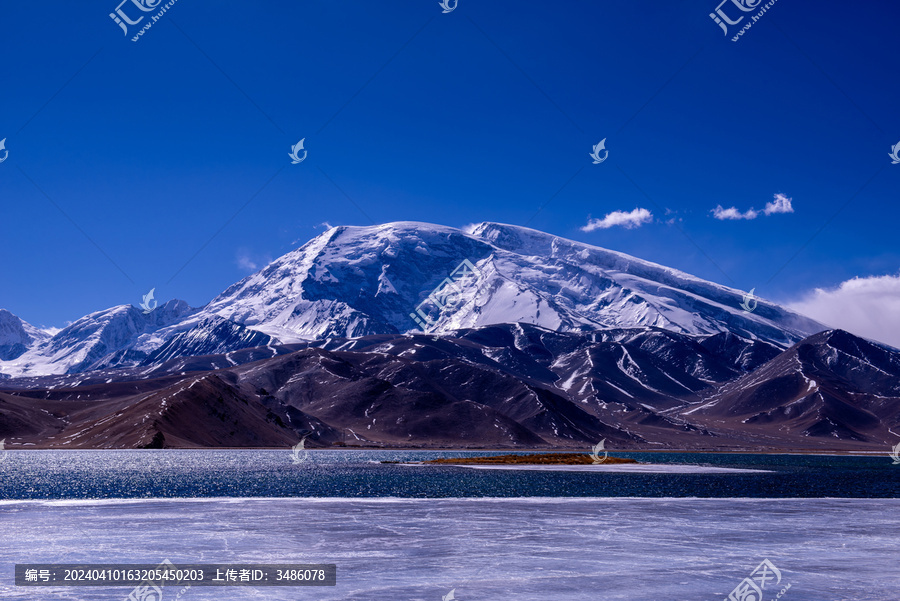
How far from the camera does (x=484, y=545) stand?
4253 centimetres

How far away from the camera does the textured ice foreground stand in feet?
102

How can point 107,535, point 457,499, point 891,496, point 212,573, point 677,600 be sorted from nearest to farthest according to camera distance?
1. point 677,600
2. point 212,573
3. point 107,535
4. point 457,499
5. point 891,496

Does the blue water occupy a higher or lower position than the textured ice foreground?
higher

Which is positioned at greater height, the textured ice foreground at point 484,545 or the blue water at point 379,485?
the blue water at point 379,485

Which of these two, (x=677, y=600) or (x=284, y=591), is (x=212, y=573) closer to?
(x=284, y=591)

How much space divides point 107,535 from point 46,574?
42.3 feet

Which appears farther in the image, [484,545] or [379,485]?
[379,485]

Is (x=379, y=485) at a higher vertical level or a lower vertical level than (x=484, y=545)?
higher

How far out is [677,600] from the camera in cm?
2892

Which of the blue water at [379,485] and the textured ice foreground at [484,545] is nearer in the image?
the textured ice foreground at [484,545]

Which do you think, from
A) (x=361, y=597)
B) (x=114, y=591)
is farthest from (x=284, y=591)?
(x=114, y=591)

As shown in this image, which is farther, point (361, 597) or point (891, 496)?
point (891, 496)

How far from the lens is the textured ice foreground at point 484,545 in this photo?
102 ft

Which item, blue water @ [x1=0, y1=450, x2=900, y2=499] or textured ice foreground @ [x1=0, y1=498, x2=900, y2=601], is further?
blue water @ [x1=0, y1=450, x2=900, y2=499]
